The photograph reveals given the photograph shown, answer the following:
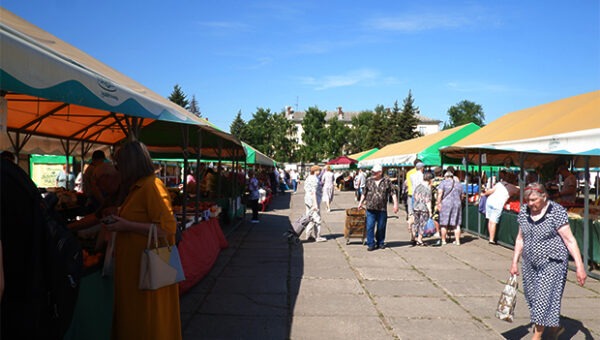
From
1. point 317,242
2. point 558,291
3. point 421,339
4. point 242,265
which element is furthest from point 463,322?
point 317,242

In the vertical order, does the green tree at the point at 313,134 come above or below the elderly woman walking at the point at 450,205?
above

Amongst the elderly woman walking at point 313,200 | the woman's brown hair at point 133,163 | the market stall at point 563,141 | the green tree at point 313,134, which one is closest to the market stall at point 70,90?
the woman's brown hair at point 133,163

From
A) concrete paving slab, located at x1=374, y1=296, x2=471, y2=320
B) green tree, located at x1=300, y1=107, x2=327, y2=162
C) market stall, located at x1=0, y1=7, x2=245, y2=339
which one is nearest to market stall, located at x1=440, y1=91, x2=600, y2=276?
concrete paving slab, located at x1=374, y1=296, x2=471, y2=320

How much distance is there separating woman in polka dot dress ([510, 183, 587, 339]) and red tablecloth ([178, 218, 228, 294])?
4.13 meters

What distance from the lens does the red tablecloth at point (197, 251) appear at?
21.4 ft

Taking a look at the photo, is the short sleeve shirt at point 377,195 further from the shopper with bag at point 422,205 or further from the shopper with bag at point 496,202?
the shopper with bag at point 496,202

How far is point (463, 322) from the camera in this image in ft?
18.1

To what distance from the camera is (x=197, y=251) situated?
742 centimetres

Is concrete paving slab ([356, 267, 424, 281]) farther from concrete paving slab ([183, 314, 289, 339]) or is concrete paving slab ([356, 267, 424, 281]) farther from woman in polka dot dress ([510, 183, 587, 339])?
woman in polka dot dress ([510, 183, 587, 339])

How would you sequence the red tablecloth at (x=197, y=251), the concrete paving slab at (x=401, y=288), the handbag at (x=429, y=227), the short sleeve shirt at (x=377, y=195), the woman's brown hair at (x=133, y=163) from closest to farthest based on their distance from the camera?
the woman's brown hair at (x=133, y=163)
the red tablecloth at (x=197, y=251)
the concrete paving slab at (x=401, y=288)
the short sleeve shirt at (x=377, y=195)
the handbag at (x=429, y=227)

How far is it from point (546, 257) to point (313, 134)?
79.5m

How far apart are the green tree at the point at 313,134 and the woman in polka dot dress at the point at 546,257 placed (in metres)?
78.4

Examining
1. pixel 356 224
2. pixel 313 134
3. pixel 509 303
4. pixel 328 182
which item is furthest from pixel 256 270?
pixel 313 134

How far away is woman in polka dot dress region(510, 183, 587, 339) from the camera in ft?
14.4
